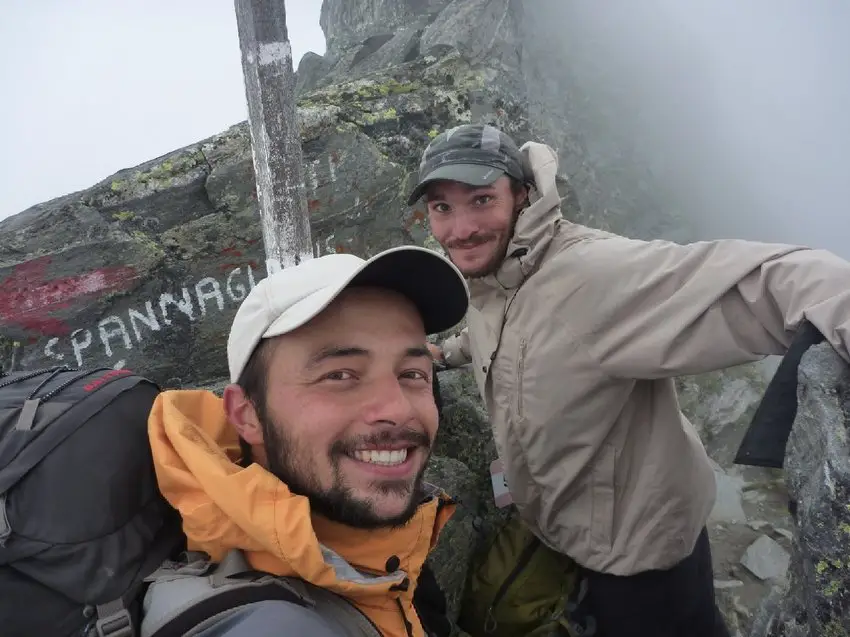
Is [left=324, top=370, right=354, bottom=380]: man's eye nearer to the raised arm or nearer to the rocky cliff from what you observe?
the raised arm

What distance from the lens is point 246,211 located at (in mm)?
5988

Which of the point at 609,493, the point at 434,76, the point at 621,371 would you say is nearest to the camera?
the point at 621,371

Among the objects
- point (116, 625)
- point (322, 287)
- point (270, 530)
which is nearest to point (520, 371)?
point (322, 287)

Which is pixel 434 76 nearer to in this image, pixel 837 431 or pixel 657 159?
pixel 837 431

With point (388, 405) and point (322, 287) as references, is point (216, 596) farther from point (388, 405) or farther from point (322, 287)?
point (322, 287)

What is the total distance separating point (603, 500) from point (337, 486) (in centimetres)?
154

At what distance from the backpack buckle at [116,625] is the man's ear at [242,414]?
2.17 ft

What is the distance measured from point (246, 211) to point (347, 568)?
527 cm

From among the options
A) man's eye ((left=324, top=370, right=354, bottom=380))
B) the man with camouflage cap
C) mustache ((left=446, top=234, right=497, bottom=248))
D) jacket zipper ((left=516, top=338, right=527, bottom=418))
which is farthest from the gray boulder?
mustache ((left=446, top=234, right=497, bottom=248))

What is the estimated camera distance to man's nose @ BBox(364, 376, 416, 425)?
172 cm

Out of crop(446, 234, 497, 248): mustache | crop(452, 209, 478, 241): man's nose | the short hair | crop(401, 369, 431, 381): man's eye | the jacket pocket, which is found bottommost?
the jacket pocket

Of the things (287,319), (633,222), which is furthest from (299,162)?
(633,222)

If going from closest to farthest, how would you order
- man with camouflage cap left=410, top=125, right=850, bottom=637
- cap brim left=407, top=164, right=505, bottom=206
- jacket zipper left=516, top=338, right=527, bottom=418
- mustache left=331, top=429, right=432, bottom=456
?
mustache left=331, top=429, right=432, bottom=456, man with camouflage cap left=410, top=125, right=850, bottom=637, jacket zipper left=516, top=338, right=527, bottom=418, cap brim left=407, top=164, right=505, bottom=206

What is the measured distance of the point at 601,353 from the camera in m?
2.24
